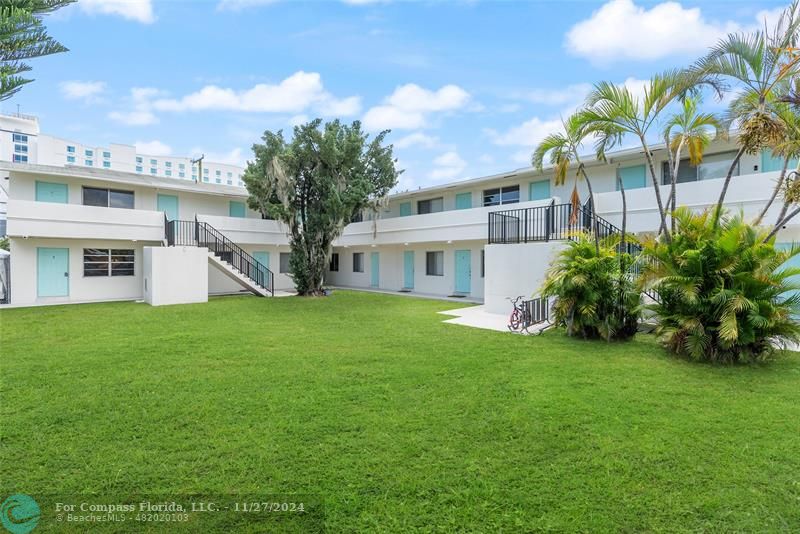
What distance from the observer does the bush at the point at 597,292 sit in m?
8.57

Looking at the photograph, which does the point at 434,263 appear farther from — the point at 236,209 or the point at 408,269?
the point at 236,209

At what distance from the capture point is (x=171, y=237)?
55.6 feet

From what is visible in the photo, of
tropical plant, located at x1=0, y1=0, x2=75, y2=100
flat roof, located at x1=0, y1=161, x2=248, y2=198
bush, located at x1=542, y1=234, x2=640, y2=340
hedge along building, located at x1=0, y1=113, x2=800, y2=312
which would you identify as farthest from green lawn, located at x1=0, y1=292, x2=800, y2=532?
flat roof, located at x1=0, y1=161, x2=248, y2=198

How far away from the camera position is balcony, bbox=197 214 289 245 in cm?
1944

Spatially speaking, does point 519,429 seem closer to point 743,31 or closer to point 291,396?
point 291,396

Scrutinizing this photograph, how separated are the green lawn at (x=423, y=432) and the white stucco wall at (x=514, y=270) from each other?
4188mm

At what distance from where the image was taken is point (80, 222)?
629 inches

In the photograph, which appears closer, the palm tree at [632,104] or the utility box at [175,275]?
the palm tree at [632,104]

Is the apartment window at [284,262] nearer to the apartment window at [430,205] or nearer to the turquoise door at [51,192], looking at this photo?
the apartment window at [430,205]

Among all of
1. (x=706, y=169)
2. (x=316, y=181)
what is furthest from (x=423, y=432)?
(x=316, y=181)

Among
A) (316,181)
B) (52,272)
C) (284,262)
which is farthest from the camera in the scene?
(284,262)

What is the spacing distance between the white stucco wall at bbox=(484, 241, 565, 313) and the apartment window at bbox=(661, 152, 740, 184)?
17.3 feet

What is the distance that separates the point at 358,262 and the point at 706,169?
1735 centimetres

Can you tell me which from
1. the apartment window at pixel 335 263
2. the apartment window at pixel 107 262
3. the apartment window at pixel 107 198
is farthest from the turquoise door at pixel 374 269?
the apartment window at pixel 107 198
